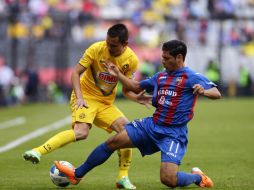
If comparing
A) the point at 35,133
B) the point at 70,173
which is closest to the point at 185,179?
the point at 70,173

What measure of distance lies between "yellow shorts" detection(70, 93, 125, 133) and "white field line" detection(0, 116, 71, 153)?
455 cm

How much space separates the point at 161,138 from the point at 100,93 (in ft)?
5.08

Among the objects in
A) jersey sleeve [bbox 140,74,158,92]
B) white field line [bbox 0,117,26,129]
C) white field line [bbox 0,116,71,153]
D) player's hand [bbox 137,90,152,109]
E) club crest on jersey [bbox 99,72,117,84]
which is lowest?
white field line [bbox 0,117,26,129]

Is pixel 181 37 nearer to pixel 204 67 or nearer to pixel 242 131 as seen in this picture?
pixel 204 67

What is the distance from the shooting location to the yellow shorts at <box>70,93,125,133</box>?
398 inches

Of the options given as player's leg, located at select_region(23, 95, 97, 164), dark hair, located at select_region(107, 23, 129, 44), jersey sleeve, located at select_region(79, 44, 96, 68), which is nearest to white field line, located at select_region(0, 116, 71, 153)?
player's leg, located at select_region(23, 95, 97, 164)

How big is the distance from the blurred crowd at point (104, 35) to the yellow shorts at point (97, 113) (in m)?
24.7

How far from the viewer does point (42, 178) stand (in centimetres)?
1059

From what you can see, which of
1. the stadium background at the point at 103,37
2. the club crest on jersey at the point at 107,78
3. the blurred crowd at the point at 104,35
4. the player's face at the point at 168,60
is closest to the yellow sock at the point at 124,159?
the club crest on jersey at the point at 107,78

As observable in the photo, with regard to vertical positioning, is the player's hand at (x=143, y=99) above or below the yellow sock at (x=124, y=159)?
above

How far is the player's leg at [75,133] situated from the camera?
9.49 metres

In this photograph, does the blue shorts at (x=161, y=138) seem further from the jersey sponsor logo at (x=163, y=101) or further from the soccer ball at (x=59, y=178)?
the soccer ball at (x=59, y=178)

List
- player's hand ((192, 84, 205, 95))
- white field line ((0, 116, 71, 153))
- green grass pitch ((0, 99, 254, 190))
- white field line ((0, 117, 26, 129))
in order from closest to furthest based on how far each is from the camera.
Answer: player's hand ((192, 84, 205, 95))
green grass pitch ((0, 99, 254, 190))
white field line ((0, 116, 71, 153))
white field line ((0, 117, 26, 129))

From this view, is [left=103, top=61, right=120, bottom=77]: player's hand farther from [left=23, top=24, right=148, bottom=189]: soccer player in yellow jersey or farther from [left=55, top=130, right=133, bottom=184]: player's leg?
[left=55, top=130, right=133, bottom=184]: player's leg
